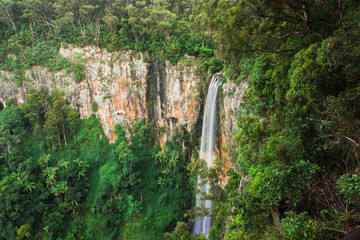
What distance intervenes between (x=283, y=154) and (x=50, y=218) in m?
18.6

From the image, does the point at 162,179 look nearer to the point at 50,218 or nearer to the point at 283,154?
the point at 50,218

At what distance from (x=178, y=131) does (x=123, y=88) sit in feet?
22.5

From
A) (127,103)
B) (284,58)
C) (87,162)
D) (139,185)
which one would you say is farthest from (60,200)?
(284,58)

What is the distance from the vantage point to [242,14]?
5.64m

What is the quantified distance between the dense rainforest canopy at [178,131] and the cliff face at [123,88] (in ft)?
2.94

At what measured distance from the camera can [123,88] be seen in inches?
789

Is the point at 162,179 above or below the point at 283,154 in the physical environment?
below

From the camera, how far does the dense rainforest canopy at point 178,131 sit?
3.75 meters

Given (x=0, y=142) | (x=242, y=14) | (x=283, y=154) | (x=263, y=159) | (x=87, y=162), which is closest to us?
(x=283, y=154)

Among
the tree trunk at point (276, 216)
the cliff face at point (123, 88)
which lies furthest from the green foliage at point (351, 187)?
the cliff face at point (123, 88)

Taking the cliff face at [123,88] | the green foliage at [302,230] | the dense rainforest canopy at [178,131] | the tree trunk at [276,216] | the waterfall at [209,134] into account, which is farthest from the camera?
the cliff face at [123,88]

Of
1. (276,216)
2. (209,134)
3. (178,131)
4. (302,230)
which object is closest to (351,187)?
(302,230)

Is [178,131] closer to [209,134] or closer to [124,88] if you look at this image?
[209,134]

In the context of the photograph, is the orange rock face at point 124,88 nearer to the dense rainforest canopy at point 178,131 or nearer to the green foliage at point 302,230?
the dense rainforest canopy at point 178,131
